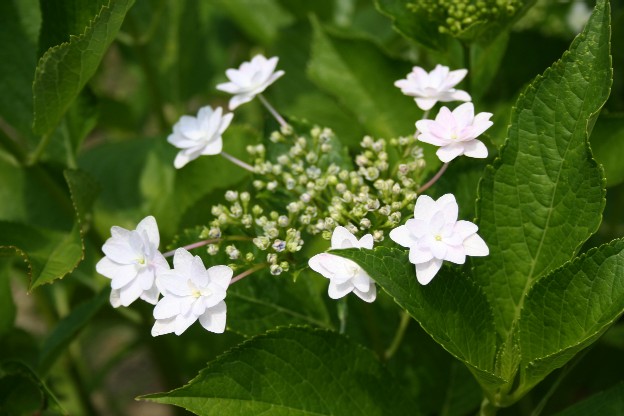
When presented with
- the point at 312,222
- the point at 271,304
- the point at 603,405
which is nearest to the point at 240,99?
the point at 312,222

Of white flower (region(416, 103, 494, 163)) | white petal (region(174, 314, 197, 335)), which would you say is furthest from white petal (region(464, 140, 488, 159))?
white petal (region(174, 314, 197, 335))

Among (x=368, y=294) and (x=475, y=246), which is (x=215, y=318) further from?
(x=475, y=246)

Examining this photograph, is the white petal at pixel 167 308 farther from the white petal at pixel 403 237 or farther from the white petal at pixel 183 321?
the white petal at pixel 403 237

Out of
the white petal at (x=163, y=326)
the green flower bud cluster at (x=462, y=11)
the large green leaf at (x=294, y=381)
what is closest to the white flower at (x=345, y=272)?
the large green leaf at (x=294, y=381)

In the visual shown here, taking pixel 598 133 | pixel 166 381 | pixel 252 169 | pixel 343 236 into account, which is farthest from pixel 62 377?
pixel 598 133

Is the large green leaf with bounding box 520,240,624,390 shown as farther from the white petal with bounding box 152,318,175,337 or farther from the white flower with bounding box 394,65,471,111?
the white petal with bounding box 152,318,175,337

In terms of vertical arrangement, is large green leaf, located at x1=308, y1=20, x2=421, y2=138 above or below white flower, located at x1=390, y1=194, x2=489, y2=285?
below

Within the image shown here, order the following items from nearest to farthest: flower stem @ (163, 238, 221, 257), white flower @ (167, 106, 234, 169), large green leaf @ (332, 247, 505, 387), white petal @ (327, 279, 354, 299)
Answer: large green leaf @ (332, 247, 505, 387), white petal @ (327, 279, 354, 299), flower stem @ (163, 238, 221, 257), white flower @ (167, 106, 234, 169)
